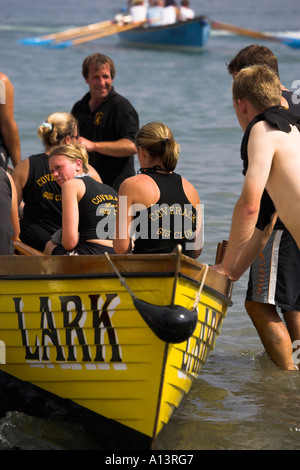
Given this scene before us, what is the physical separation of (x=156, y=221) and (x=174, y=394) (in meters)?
0.92

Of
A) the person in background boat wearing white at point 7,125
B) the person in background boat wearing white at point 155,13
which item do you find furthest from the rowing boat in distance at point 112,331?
the person in background boat wearing white at point 155,13

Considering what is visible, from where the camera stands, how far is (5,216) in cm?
438

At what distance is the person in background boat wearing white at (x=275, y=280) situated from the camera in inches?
178

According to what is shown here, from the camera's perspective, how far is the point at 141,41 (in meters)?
29.8

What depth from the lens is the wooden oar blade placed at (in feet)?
11.9

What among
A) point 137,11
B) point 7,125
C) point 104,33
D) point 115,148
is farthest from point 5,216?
point 137,11

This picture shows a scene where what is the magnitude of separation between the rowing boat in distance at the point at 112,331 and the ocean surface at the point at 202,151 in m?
0.27

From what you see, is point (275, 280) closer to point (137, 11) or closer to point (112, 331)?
point (112, 331)

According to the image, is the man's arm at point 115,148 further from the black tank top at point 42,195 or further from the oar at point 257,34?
the oar at point 257,34

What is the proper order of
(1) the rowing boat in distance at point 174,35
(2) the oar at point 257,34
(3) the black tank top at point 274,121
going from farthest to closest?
(1) the rowing boat in distance at point 174,35 → (2) the oar at point 257,34 → (3) the black tank top at point 274,121

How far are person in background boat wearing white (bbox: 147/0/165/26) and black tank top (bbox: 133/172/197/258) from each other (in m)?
25.6

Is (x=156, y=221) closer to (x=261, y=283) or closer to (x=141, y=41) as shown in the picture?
(x=261, y=283)

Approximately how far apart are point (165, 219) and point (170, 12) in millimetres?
25955

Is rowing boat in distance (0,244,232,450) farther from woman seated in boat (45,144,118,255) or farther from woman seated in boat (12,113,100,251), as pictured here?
woman seated in boat (12,113,100,251)
